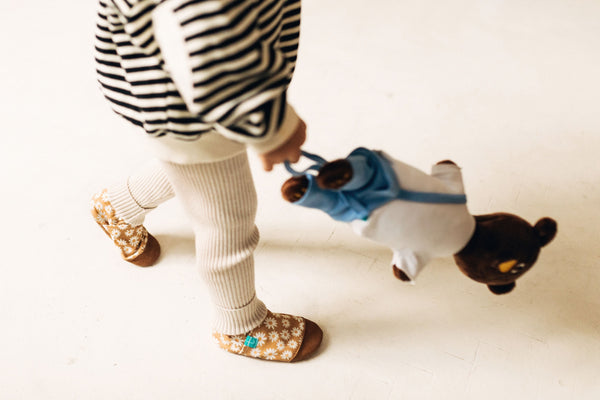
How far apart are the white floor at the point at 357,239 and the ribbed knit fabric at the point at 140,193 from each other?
132mm

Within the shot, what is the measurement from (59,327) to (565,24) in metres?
1.40

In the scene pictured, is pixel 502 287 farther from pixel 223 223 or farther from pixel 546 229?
pixel 223 223

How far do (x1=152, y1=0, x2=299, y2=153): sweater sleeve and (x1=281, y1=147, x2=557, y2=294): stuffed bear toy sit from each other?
4.6 inches

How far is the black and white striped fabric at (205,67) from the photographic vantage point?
1.26ft

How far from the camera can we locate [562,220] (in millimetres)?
914

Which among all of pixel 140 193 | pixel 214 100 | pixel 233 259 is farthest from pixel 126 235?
pixel 214 100

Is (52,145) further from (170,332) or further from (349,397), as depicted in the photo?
(349,397)

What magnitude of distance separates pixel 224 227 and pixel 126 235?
0.33 m

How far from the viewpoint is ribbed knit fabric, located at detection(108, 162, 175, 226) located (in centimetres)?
79

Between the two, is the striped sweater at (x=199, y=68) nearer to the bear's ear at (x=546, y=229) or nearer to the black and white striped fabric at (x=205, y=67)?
the black and white striped fabric at (x=205, y=67)

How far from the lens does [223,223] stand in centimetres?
61

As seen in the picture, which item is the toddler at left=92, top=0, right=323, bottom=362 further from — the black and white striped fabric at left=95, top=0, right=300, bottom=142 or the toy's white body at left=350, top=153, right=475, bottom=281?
the toy's white body at left=350, top=153, right=475, bottom=281

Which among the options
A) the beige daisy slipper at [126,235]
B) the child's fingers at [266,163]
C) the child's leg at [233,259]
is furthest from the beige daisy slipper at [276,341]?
the child's fingers at [266,163]

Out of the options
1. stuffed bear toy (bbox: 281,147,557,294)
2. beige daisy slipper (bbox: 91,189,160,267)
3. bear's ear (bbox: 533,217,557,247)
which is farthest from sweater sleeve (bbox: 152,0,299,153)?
beige daisy slipper (bbox: 91,189,160,267)
